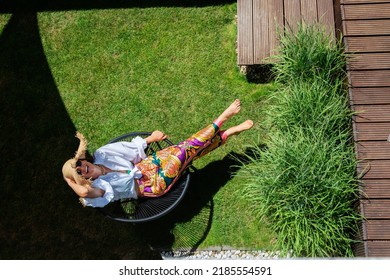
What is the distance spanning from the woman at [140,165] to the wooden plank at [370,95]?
1.05 metres

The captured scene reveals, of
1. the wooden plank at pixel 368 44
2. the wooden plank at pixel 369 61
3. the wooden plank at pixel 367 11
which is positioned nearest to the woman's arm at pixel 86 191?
the wooden plank at pixel 369 61

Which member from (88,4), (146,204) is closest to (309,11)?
(146,204)

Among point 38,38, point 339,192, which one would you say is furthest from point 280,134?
point 38,38

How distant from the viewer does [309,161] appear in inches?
188

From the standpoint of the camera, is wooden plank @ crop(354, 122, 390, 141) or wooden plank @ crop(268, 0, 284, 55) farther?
wooden plank @ crop(268, 0, 284, 55)

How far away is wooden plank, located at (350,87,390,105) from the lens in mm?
4969

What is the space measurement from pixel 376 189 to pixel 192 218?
187cm

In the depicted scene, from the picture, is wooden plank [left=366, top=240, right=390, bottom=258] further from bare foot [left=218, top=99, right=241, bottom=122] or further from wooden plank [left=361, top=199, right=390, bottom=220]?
bare foot [left=218, top=99, right=241, bottom=122]

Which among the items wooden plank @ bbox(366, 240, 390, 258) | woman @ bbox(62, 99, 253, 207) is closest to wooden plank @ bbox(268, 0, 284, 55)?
woman @ bbox(62, 99, 253, 207)

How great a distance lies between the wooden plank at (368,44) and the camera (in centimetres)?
512

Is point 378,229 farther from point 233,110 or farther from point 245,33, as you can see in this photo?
point 245,33

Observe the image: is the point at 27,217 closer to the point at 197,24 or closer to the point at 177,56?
the point at 177,56

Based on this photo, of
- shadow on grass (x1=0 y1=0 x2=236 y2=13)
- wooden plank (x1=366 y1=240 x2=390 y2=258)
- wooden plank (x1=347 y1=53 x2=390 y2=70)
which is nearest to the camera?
wooden plank (x1=366 y1=240 x2=390 y2=258)
